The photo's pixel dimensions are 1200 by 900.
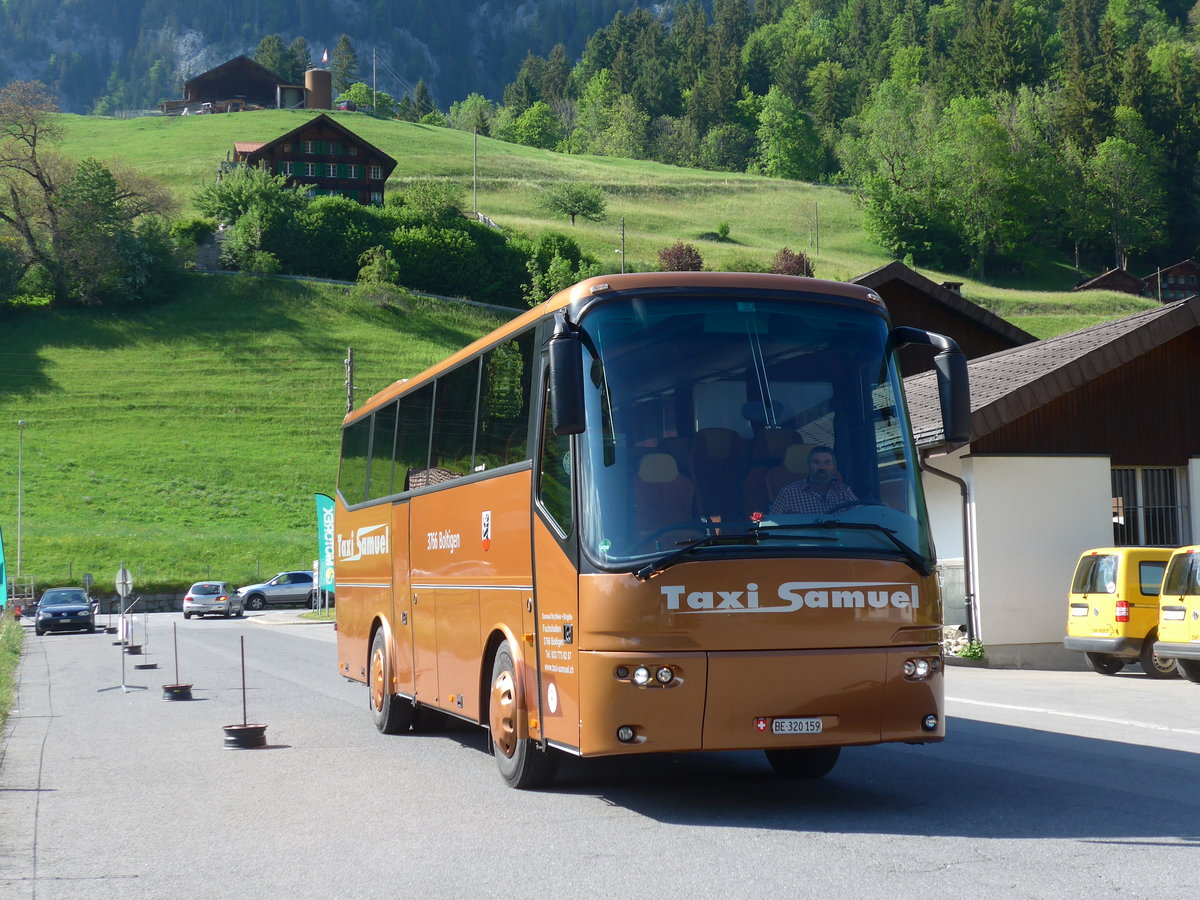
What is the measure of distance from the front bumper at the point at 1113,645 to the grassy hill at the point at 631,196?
72.4 m

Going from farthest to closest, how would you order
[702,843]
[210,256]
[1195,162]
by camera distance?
[1195,162], [210,256], [702,843]

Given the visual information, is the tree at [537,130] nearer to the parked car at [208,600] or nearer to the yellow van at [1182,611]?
the parked car at [208,600]

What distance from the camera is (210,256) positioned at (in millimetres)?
96312

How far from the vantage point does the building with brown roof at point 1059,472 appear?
850 inches

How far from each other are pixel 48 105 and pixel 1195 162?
91.5 m

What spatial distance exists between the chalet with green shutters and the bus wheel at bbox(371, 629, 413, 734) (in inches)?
4149

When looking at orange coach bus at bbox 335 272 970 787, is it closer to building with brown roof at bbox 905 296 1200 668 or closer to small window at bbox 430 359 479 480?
small window at bbox 430 359 479 480

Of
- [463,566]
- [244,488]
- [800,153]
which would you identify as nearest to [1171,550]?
[463,566]

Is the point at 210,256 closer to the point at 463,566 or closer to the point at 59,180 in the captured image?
the point at 59,180

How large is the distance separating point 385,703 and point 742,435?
6.57 meters

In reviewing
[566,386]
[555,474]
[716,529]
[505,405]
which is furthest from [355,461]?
[716,529]

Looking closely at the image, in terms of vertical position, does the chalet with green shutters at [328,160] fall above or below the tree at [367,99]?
below

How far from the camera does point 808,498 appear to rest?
8562 mm

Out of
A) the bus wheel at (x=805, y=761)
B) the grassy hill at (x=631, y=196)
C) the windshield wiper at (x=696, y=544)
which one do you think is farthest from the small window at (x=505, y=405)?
the grassy hill at (x=631, y=196)
